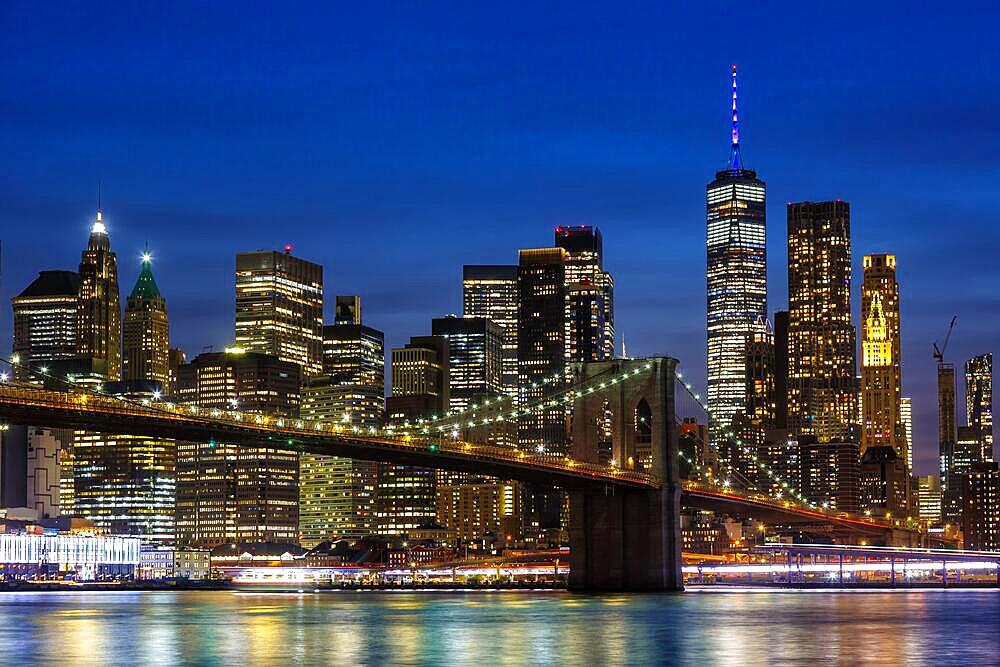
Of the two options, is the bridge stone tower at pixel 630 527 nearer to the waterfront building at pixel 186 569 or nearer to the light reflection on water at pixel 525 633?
the light reflection on water at pixel 525 633

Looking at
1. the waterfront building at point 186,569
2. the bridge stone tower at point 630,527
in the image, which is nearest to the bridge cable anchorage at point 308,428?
the bridge stone tower at point 630,527

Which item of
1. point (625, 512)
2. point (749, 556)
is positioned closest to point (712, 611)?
point (625, 512)

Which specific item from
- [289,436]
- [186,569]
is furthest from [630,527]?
[186,569]

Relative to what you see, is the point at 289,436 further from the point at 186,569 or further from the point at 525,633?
the point at 186,569

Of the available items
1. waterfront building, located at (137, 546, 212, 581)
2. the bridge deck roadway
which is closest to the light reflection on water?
the bridge deck roadway

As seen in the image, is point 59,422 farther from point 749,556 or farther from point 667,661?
point 749,556
